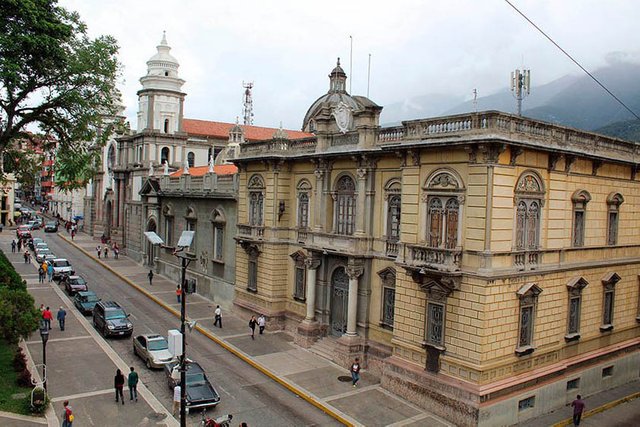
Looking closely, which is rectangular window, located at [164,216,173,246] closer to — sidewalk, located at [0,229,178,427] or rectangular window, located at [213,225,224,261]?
rectangular window, located at [213,225,224,261]

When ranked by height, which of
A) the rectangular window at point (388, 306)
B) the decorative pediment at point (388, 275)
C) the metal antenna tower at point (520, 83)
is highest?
the metal antenna tower at point (520, 83)

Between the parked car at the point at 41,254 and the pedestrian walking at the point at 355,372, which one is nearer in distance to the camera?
the pedestrian walking at the point at 355,372

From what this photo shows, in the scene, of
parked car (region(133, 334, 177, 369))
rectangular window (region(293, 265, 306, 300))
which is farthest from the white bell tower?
parked car (region(133, 334, 177, 369))

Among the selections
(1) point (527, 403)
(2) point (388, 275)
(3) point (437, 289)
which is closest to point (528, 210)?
(3) point (437, 289)

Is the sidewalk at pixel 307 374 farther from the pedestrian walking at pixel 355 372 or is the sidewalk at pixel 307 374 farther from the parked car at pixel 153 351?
the parked car at pixel 153 351

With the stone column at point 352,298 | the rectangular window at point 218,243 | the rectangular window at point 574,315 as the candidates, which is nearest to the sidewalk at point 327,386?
the stone column at point 352,298

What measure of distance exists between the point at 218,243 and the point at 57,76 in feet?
53.3

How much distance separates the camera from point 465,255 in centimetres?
2031

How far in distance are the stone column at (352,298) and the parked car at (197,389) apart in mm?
7430

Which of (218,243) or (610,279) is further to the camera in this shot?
(218,243)

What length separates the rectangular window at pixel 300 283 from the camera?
30766 mm

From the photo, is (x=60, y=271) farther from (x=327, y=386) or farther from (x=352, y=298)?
(x=327, y=386)

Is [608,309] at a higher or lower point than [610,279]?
lower

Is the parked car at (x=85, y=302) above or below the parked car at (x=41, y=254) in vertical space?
below
